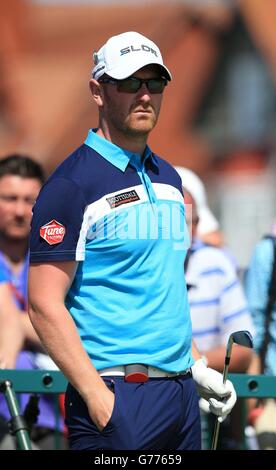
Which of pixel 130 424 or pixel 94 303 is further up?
pixel 94 303

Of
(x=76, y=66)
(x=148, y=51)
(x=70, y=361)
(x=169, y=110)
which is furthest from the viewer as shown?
(x=76, y=66)

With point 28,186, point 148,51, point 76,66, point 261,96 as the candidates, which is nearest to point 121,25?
point 76,66

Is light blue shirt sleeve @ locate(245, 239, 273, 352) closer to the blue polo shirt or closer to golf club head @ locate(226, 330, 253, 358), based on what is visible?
golf club head @ locate(226, 330, 253, 358)

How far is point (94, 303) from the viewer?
15.6 feet

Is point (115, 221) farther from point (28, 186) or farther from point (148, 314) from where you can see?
point (28, 186)

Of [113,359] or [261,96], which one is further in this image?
[261,96]

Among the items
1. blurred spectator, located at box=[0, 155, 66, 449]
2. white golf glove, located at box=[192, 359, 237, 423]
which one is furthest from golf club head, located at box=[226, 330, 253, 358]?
blurred spectator, located at box=[0, 155, 66, 449]

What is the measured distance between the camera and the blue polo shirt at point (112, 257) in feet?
15.4

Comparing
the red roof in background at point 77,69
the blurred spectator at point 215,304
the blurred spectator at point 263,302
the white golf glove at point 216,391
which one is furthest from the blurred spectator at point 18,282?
the red roof in background at point 77,69

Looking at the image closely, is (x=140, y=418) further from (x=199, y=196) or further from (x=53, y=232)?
(x=199, y=196)

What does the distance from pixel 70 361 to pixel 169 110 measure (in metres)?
20.4

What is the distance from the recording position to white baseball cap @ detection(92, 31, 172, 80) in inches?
191

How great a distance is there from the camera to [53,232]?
15.4ft

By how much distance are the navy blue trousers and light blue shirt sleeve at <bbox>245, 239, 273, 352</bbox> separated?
2.10 metres
